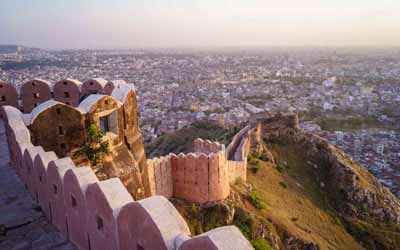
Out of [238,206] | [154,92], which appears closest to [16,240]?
[238,206]

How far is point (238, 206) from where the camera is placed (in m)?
15.8

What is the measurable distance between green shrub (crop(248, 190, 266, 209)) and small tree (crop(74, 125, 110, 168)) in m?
9.14

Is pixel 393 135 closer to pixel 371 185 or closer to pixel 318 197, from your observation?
pixel 371 185

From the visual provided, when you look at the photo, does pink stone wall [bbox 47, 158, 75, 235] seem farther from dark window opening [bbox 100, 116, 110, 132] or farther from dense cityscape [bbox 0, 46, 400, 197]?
dense cityscape [bbox 0, 46, 400, 197]

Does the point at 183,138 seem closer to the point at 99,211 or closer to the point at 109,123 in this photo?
the point at 109,123

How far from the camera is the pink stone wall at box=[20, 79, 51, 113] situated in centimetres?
1284

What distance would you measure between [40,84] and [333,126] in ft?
185

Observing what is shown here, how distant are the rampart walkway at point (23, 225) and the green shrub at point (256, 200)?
1169 cm

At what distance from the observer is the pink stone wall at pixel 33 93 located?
12.8 meters

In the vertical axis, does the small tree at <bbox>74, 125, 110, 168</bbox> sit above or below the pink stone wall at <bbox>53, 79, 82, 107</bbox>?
below

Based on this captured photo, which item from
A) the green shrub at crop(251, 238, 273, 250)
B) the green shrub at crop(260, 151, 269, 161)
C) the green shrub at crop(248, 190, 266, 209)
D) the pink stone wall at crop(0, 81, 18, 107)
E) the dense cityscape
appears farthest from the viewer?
the dense cityscape

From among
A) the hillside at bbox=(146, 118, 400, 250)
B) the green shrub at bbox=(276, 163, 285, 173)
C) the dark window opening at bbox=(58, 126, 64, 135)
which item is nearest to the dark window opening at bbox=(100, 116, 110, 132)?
the dark window opening at bbox=(58, 126, 64, 135)

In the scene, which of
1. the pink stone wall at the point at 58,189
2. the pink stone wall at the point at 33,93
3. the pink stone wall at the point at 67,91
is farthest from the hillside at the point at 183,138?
the pink stone wall at the point at 58,189

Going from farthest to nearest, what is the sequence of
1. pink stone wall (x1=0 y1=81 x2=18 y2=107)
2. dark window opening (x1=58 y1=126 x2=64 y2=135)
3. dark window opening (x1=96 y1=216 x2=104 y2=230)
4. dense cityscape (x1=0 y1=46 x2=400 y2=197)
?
1. dense cityscape (x1=0 y1=46 x2=400 y2=197)
2. pink stone wall (x1=0 y1=81 x2=18 y2=107)
3. dark window opening (x1=58 y1=126 x2=64 y2=135)
4. dark window opening (x1=96 y1=216 x2=104 y2=230)
